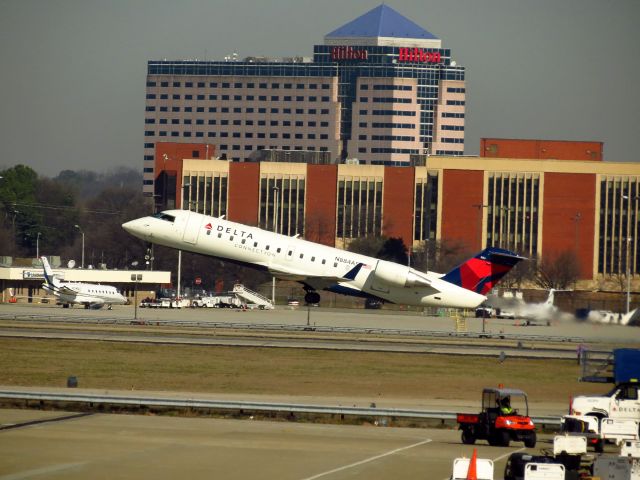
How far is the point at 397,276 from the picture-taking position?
80.4 metres

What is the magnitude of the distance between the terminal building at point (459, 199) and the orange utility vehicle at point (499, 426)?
4895 inches

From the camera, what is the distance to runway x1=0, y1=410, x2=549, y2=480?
3325 cm

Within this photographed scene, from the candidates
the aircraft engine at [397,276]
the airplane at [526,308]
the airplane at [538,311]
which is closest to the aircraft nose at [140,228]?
the aircraft engine at [397,276]

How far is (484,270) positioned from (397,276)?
615cm

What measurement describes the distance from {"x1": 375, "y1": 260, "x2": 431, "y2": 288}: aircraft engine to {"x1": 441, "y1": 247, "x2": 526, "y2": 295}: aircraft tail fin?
3027 mm

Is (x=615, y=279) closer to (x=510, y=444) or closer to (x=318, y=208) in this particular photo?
(x=318, y=208)

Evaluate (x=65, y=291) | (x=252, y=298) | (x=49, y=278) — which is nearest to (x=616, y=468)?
(x=252, y=298)

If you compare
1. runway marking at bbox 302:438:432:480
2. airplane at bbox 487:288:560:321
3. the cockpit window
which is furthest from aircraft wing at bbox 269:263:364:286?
runway marking at bbox 302:438:432:480

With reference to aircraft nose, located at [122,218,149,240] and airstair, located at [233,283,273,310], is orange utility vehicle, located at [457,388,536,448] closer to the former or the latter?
aircraft nose, located at [122,218,149,240]

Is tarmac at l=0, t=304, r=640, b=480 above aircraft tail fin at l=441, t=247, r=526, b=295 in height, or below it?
below

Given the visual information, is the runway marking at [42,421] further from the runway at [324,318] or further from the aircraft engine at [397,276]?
the runway at [324,318]

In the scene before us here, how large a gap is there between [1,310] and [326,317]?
96.1 ft

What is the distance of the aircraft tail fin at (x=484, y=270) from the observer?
268ft

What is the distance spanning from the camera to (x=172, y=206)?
189 meters
